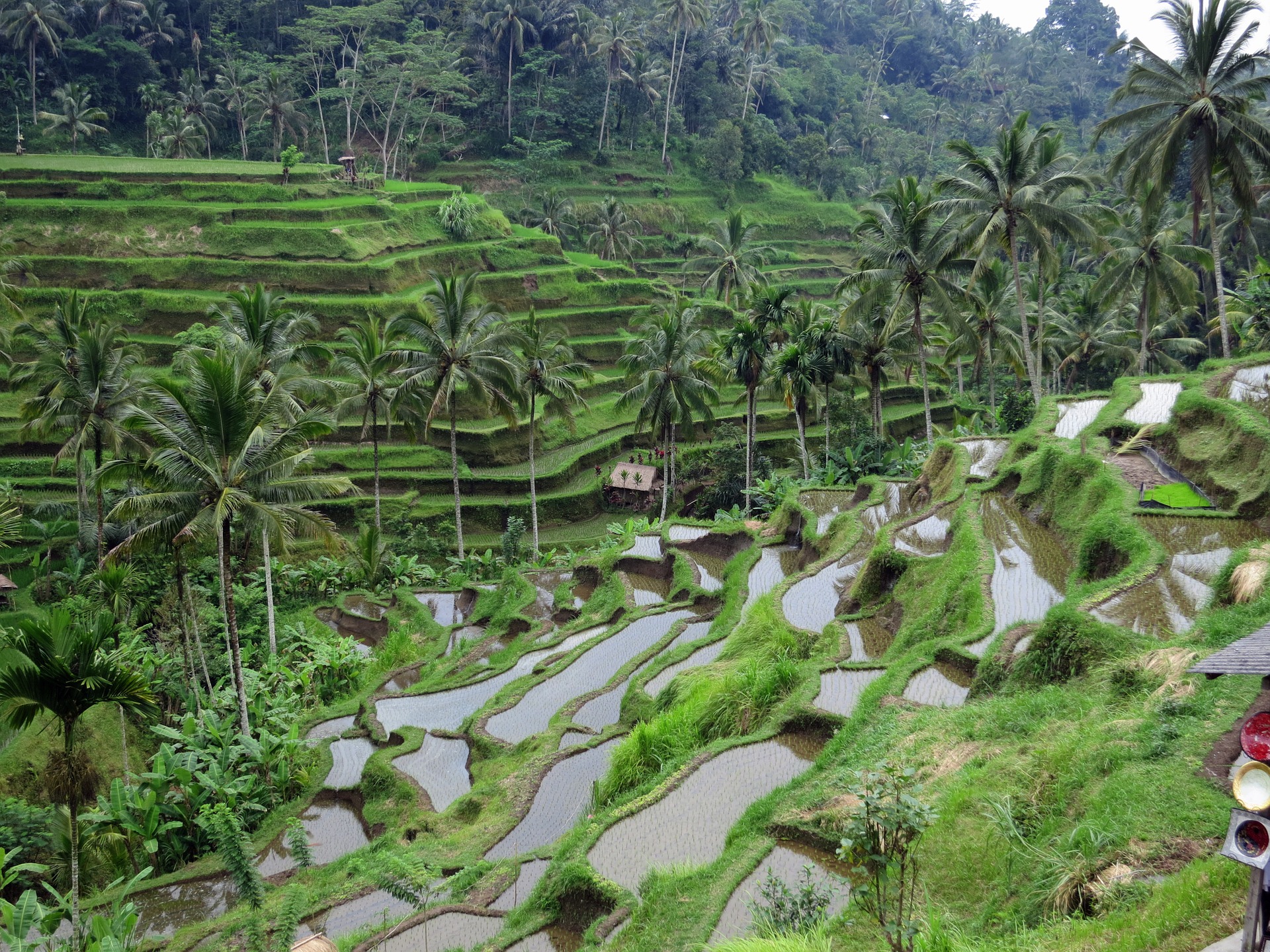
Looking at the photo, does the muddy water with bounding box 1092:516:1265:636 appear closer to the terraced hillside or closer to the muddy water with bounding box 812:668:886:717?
the muddy water with bounding box 812:668:886:717

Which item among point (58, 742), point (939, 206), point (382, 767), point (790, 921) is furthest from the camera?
point (939, 206)

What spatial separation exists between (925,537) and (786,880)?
39.4 ft

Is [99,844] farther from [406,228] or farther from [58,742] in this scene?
[406,228]

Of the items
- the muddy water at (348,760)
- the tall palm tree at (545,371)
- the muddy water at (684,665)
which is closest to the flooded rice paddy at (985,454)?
the muddy water at (684,665)

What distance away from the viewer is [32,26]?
6288 centimetres

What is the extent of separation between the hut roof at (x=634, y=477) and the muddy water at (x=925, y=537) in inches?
789

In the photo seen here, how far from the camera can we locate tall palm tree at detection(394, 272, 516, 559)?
2972 centimetres

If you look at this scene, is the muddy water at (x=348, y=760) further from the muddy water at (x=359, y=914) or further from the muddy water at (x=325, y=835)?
the muddy water at (x=359, y=914)

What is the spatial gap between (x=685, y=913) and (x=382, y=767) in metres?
9.19

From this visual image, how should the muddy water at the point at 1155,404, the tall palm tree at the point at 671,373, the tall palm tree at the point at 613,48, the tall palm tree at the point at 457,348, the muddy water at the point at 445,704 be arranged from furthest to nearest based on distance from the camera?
the tall palm tree at the point at 613,48
the tall palm tree at the point at 671,373
the tall palm tree at the point at 457,348
the muddy water at the point at 1155,404
the muddy water at the point at 445,704

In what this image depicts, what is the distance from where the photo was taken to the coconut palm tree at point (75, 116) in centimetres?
6166

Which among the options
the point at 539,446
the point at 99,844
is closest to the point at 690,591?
the point at 99,844

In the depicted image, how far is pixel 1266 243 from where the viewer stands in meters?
42.2

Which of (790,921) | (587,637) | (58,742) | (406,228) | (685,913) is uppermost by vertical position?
(406,228)
